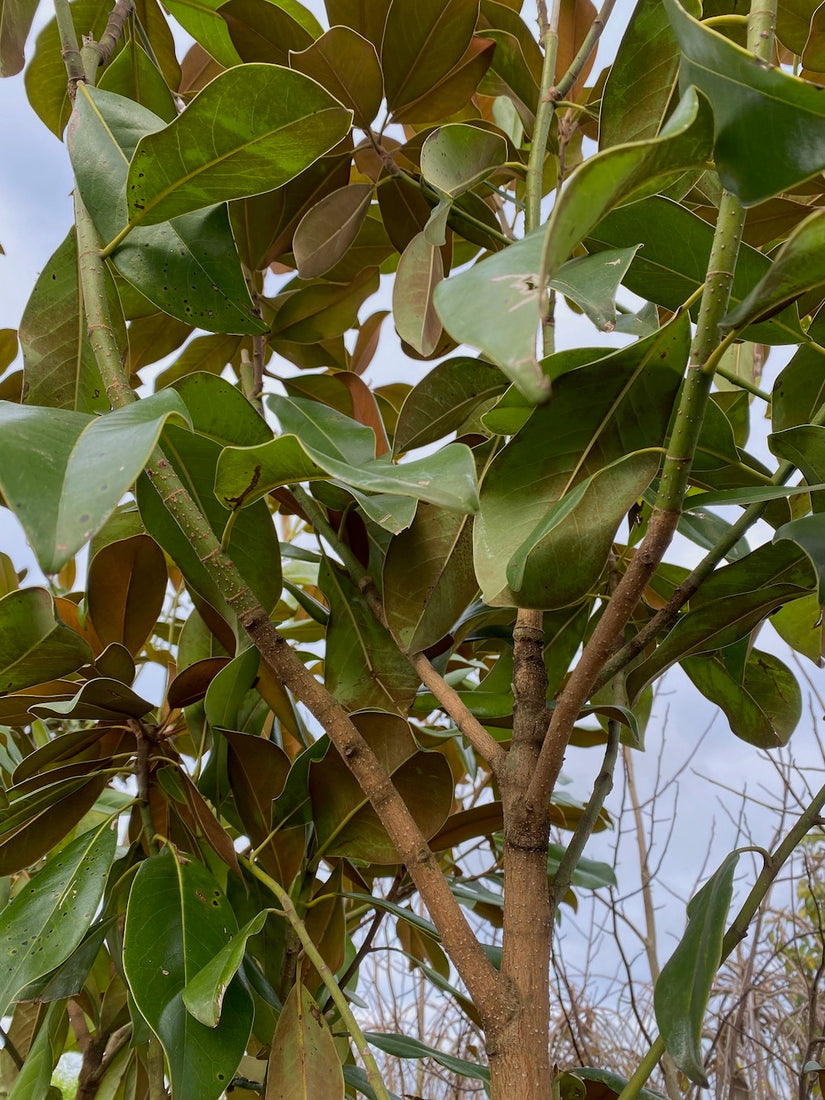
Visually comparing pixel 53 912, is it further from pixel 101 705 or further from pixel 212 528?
pixel 212 528

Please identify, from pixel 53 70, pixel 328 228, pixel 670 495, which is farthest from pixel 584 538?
pixel 53 70

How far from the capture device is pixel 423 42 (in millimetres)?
669

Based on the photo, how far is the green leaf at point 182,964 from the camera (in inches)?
18.0

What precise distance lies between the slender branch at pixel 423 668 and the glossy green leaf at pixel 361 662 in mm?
13

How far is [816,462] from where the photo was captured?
46 centimetres

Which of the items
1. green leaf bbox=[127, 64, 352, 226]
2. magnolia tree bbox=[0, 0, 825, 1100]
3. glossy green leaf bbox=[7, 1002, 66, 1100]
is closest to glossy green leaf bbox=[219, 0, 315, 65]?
magnolia tree bbox=[0, 0, 825, 1100]

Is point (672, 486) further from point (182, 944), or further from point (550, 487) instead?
point (182, 944)

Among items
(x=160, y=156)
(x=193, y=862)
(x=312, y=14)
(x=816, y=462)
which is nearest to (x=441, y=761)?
(x=193, y=862)

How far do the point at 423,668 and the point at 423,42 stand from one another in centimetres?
46

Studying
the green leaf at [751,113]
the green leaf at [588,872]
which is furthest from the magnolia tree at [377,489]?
the green leaf at [588,872]

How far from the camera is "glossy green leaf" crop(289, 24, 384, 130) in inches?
24.5

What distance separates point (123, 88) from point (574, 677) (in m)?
0.57

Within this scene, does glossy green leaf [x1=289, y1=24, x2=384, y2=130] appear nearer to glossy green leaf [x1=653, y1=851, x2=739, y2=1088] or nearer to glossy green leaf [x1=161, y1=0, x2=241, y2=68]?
glossy green leaf [x1=161, y1=0, x2=241, y2=68]

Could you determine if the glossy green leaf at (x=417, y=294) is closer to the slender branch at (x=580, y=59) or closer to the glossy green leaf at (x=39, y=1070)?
the slender branch at (x=580, y=59)
